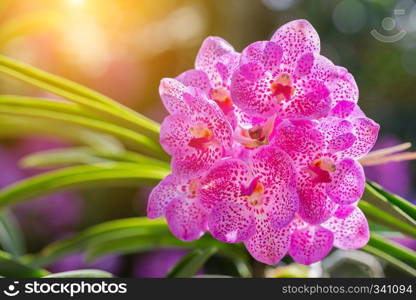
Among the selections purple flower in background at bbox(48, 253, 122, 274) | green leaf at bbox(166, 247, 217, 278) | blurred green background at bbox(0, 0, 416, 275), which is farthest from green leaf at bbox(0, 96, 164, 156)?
blurred green background at bbox(0, 0, 416, 275)

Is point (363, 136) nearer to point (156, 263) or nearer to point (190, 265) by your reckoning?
point (190, 265)

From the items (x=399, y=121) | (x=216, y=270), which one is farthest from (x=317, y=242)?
(x=399, y=121)

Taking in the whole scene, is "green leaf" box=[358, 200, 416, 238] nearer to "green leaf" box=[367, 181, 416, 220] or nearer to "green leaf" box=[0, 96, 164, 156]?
"green leaf" box=[367, 181, 416, 220]

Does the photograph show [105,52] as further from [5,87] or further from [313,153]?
[313,153]

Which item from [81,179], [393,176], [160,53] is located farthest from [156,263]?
[81,179]

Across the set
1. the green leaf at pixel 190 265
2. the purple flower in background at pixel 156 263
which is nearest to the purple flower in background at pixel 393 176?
the purple flower in background at pixel 156 263

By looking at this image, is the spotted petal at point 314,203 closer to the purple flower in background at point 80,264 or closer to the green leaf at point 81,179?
the green leaf at point 81,179
